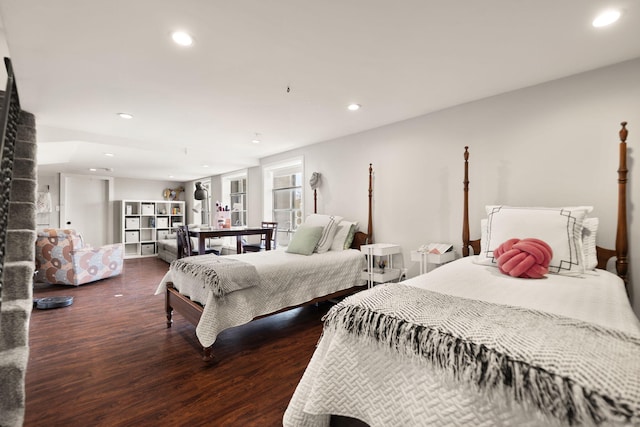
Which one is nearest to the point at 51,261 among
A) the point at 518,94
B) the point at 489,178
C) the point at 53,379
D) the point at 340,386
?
the point at 53,379

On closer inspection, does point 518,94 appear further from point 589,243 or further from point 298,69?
point 298,69

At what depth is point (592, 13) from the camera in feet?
5.16

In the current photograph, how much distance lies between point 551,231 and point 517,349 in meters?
1.56

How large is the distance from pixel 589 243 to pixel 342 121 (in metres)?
2.51

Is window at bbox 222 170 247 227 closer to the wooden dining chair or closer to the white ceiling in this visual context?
the wooden dining chair

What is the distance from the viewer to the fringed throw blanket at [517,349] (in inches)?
27.8

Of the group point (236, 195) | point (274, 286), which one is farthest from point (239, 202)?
point (274, 286)

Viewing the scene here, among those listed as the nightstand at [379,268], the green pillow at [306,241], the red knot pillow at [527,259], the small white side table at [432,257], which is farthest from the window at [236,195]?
the red knot pillow at [527,259]

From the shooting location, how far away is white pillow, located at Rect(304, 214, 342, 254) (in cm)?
351

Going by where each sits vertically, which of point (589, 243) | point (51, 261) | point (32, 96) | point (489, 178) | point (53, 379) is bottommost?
point (53, 379)

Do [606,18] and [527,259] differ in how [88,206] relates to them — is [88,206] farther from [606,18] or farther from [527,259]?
[606,18]

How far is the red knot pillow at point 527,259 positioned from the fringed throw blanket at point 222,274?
191 centimetres

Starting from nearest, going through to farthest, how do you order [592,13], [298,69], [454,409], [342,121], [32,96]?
[454,409]
[592,13]
[298,69]
[32,96]
[342,121]

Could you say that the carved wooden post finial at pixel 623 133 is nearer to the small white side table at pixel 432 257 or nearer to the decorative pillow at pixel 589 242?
the decorative pillow at pixel 589 242
